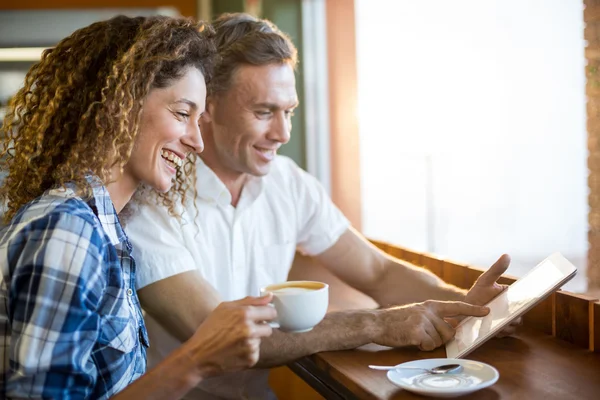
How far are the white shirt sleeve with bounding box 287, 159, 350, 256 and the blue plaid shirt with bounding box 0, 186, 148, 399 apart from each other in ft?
2.90

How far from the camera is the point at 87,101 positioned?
1209mm

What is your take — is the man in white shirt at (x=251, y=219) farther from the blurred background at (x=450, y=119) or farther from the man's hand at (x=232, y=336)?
the blurred background at (x=450, y=119)

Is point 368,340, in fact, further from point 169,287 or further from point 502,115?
point 502,115

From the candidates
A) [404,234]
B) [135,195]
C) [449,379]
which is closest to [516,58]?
[404,234]

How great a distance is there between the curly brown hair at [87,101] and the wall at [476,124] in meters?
2.04

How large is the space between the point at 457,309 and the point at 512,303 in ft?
0.33

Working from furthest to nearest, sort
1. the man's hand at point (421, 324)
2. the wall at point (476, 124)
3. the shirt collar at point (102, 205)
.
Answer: the wall at point (476, 124) < the man's hand at point (421, 324) < the shirt collar at point (102, 205)

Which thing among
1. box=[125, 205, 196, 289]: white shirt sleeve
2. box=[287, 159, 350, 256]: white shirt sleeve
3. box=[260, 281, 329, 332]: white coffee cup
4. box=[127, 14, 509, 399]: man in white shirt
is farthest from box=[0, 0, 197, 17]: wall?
box=[260, 281, 329, 332]: white coffee cup

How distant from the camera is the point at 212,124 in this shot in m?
1.86

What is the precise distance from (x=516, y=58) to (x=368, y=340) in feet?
8.58

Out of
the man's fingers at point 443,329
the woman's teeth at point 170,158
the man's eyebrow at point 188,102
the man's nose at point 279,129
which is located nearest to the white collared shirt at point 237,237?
the man's nose at point 279,129

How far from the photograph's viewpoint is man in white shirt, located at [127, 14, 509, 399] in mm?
1618

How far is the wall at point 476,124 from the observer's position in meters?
3.37

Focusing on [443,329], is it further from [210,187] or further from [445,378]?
[210,187]
